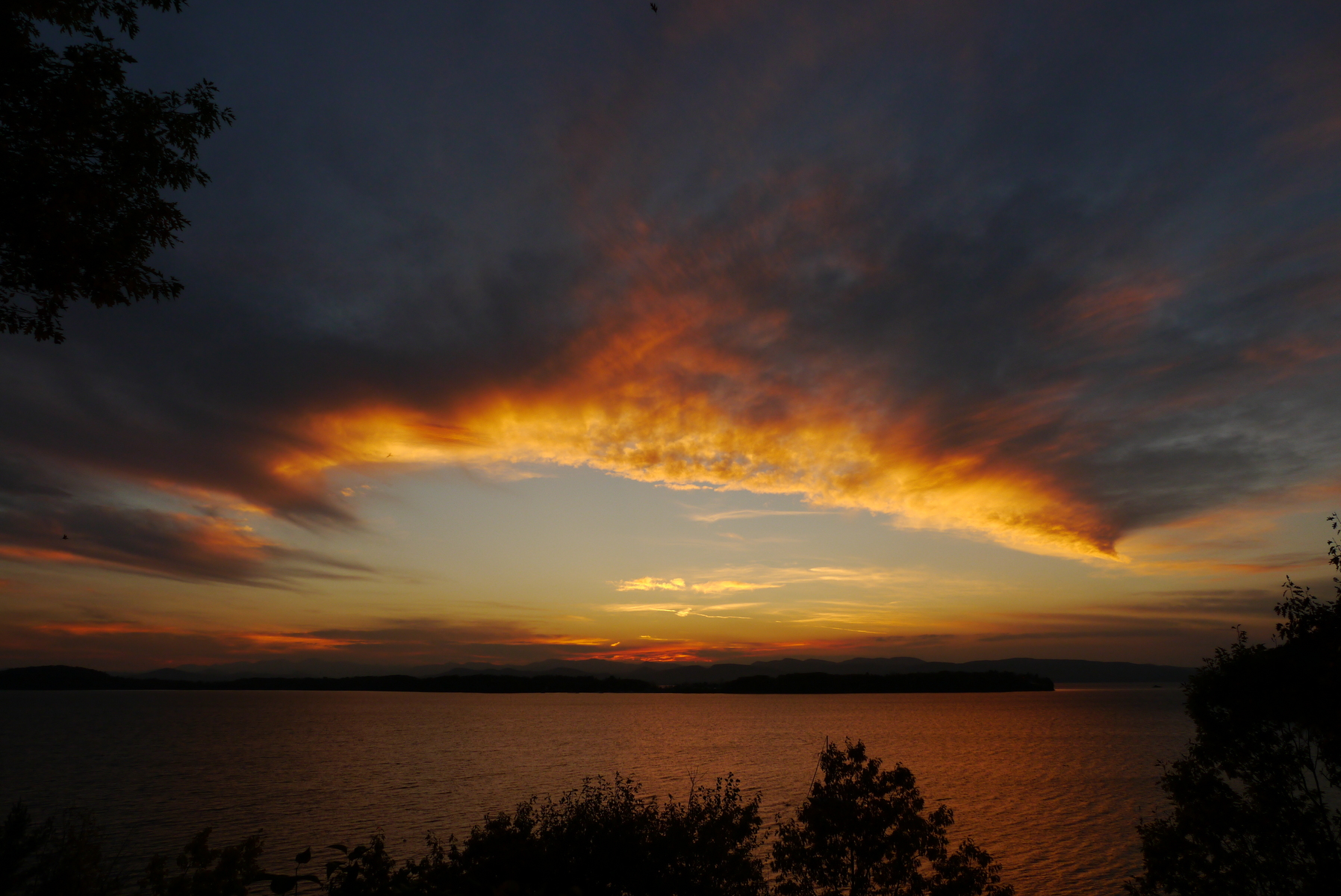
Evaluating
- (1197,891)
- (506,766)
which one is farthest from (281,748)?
(1197,891)

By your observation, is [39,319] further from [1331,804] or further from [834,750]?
[1331,804]

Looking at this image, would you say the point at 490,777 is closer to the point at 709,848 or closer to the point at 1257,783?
the point at 709,848

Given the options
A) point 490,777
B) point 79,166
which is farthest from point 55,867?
point 490,777

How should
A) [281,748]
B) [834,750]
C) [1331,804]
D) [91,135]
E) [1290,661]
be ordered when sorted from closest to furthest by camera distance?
[91,135] < [1290,661] < [834,750] < [1331,804] < [281,748]

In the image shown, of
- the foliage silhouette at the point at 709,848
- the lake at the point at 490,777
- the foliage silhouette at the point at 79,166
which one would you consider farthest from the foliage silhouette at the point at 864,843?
the foliage silhouette at the point at 79,166

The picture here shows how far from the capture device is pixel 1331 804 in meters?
71.7

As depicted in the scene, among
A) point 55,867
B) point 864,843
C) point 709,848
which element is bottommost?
point 864,843

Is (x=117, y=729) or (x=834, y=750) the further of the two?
(x=117, y=729)

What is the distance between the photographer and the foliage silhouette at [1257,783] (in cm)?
2488

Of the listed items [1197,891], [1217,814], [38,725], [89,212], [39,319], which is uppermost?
[89,212]

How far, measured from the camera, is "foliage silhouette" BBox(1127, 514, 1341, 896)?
24875 millimetres

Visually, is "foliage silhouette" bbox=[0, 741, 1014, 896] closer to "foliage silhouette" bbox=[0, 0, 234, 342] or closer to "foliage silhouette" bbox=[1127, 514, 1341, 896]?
"foliage silhouette" bbox=[1127, 514, 1341, 896]

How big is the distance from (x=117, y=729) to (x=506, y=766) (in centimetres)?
12794

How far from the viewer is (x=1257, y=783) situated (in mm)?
28328
